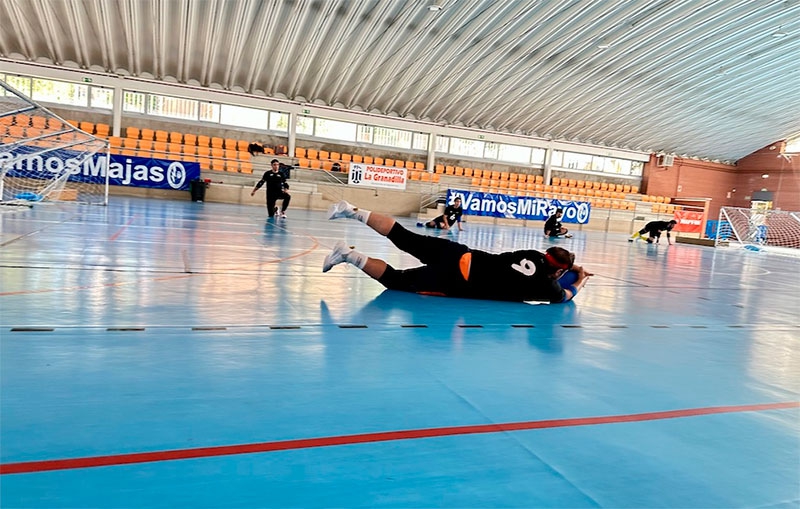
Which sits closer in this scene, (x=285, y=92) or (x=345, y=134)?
(x=285, y=92)

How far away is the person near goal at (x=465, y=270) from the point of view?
546 cm

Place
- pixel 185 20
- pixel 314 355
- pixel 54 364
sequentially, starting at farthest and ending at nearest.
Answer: pixel 185 20 → pixel 314 355 → pixel 54 364

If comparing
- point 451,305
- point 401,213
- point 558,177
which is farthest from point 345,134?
point 451,305

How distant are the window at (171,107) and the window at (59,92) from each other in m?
3.24

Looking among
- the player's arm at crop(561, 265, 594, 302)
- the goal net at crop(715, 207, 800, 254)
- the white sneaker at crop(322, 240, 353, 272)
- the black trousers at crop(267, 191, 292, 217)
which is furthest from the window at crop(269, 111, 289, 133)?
the player's arm at crop(561, 265, 594, 302)

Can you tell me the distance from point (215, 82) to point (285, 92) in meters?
3.86

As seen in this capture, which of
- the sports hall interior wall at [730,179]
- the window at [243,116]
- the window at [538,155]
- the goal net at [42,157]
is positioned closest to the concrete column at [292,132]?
the window at [243,116]

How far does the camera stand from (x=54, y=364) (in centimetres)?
287

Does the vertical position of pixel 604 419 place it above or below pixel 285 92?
below

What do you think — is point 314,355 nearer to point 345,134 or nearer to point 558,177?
point 345,134

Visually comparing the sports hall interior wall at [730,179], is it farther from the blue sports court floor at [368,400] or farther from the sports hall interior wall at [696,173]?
the blue sports court floor at [368,400]

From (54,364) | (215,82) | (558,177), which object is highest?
(215,82)

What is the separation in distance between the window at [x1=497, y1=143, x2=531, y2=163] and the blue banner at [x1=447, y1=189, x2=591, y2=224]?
7416 millimetres

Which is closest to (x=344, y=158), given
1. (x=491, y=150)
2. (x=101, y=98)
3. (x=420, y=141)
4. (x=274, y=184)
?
(x=420, y=141)
